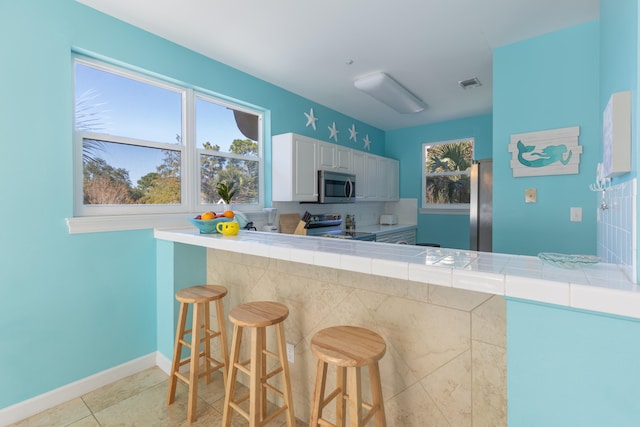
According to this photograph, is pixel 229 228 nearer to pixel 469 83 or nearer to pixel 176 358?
pixel 176 358

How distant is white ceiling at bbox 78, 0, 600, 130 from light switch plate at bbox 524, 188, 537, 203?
1267 mm

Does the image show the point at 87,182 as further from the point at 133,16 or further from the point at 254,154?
the point at 254,154

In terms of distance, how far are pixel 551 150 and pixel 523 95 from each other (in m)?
0.53

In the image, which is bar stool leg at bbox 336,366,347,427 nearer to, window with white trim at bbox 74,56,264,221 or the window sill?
the window sill

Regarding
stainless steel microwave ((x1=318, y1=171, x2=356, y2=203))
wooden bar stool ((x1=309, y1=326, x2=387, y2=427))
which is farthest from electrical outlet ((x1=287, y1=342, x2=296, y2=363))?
stainless steel microwave ((x1=318, y1=171, x2=356, y2=203))

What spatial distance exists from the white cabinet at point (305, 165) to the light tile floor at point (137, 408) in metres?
1.93

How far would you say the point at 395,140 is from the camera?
18.2 feet

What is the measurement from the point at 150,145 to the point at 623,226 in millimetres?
2950

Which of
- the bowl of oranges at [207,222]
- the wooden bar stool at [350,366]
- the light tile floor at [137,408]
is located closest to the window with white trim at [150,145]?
the bowl of oranges at [207,222]

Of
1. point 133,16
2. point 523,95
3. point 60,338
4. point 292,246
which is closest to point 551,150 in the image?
point 523,95

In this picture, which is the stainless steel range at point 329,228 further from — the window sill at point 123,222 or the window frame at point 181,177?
the window sill at point 123,222

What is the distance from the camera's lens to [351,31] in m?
2.45

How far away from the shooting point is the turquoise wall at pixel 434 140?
4684 millimetres

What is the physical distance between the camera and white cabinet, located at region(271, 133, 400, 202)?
11.0 feet
